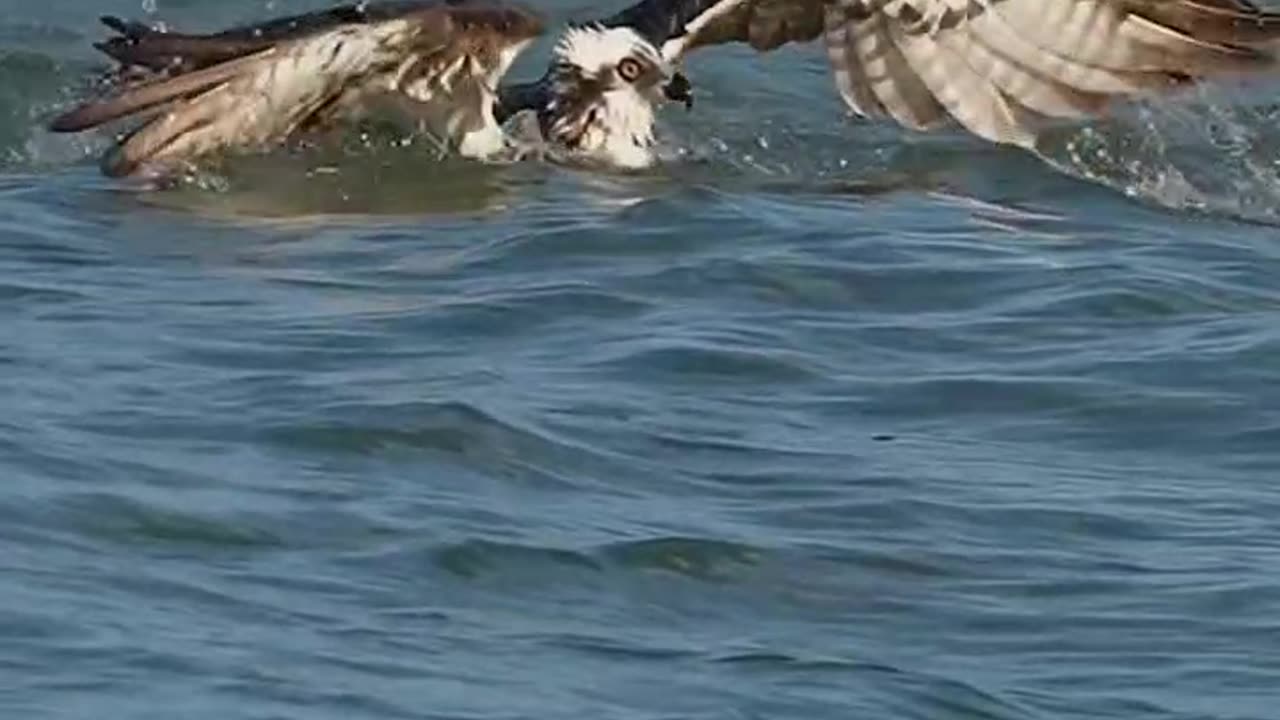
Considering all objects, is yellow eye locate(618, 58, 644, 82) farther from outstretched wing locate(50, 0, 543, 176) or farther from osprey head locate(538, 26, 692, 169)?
outstretched wing locate(50, 0, 543, 176)

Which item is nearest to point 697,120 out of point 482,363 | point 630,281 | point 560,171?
point 560,171

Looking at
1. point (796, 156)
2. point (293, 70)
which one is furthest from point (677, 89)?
point (293, 70)

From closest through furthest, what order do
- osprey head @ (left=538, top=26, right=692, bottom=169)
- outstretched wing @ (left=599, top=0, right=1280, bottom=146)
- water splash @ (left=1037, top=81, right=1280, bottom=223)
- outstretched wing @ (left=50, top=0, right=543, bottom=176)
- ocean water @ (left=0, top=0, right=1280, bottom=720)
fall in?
1. ocean water @ (left=0, top=0, right=1280, bottom=720)
2. outstretched wing @ (left=50, top=0, right=543, bottom=176)
3. outstretched wing @ (left=599, top=0, right=1280, bottom=146)
4. water splash @ (left=1037, top=81, right=1280, bottom=223)
5. osprey head @ (left=538, top=26, right=692, bottom=169)

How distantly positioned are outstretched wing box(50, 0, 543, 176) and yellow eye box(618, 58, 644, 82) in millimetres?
605

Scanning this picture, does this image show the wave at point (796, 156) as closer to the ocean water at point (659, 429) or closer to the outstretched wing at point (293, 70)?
the ocean water at point (659, 429)

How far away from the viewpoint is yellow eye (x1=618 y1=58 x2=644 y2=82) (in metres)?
13.4

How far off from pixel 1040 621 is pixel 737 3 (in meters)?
5.42

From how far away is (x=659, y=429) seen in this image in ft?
31.8

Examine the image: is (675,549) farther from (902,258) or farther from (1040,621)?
(902,258)

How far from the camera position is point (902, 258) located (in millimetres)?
12031

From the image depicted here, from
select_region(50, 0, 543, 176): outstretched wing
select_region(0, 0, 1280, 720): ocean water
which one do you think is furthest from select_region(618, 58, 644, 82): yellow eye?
select_region(50, 0, 543, 176): outstretched wing

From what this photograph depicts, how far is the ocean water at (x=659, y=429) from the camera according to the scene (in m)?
7.64

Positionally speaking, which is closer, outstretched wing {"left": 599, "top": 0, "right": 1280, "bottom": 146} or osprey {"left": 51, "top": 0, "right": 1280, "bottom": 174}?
osprey {"left": 51, "top": 0, "right": 1280, "bottom": 174}

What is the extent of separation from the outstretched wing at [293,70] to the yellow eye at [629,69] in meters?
0.60
